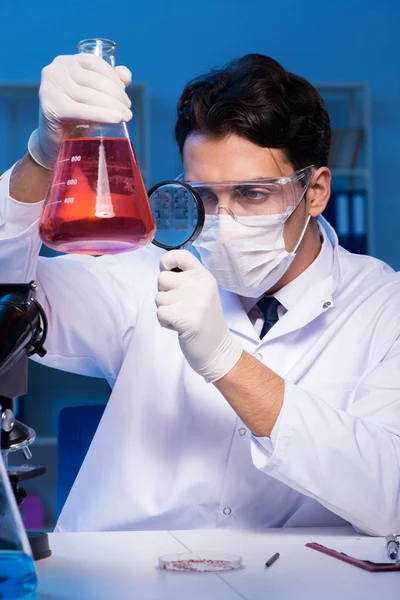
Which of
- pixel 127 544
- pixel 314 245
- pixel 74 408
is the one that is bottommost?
pixel 127 544

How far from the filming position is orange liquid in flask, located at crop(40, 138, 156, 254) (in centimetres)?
120

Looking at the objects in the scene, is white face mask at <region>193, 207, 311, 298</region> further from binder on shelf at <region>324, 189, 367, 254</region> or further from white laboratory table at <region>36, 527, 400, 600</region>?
binder on shelf at <region>324, 189, 367, 254</region>

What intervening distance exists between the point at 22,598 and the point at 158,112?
12.2 feet

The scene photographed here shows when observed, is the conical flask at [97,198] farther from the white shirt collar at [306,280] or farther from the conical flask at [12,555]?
the white shirt collar at [306,280]

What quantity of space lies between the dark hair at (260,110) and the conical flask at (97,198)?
63cm

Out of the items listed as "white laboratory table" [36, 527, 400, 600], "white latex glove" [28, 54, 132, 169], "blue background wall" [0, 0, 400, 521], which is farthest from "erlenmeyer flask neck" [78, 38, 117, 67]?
"blue background wall" [0, 0, 400, 521]

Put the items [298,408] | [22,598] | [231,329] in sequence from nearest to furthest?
[22,598] → [298,408] → [231,329]

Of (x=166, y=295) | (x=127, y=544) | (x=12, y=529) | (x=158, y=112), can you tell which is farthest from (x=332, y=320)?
(x=158, y=112)

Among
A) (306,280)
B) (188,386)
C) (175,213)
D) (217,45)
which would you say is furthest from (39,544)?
(217,45)

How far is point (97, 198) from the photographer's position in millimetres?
1204

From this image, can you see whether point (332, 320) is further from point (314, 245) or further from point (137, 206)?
point (137, 206)

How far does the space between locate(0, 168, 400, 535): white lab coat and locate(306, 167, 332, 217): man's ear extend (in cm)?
13

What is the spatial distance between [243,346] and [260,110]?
514 mm

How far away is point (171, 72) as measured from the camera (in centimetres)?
447
